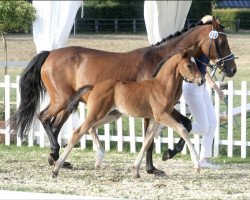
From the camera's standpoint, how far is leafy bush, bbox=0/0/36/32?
53.8 ft

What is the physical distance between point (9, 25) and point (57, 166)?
7175 millimetres

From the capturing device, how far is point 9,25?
17.0 meters

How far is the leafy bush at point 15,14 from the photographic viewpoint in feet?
53.8

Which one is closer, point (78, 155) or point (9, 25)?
point (78, 155)

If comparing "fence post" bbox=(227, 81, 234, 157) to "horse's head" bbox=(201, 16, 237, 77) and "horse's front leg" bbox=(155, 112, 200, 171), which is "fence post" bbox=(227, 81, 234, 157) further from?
"horse's front leg" bbox=(155, 112, 200, 171)

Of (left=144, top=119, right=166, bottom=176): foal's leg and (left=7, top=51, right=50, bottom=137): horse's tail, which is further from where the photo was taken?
(left=7, top=51, right=50, bottom=137): horse's tail

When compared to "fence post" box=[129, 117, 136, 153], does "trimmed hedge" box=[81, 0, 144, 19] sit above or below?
below

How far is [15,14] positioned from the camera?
657 inches

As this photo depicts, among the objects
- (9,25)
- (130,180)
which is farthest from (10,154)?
(9,25)

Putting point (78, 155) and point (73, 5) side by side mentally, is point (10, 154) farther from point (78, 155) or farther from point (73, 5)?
point (73, 5)

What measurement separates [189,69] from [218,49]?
102 cm

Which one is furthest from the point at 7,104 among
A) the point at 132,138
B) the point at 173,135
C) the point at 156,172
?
the point at 156,172

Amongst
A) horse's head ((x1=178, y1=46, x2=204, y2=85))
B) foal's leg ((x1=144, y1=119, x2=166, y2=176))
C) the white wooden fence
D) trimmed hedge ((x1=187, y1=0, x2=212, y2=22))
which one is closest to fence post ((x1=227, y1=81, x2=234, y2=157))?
the white wooden fence

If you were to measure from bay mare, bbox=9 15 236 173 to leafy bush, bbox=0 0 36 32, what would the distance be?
4573 mm
